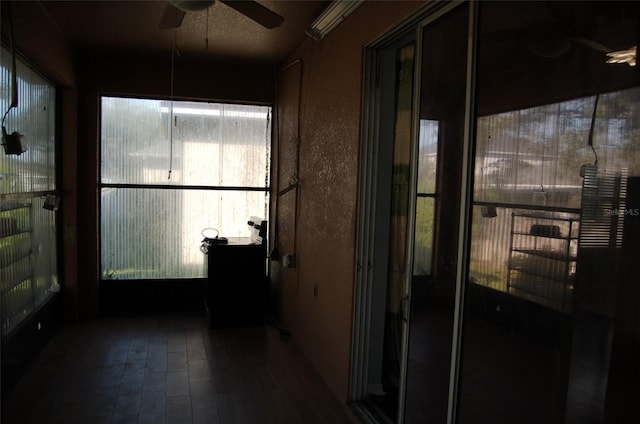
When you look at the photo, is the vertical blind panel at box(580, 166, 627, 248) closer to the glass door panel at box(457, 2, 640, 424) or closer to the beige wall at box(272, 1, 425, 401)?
the glass door panel at box(457, 2, 640, 424)

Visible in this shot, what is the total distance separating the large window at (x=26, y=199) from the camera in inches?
108

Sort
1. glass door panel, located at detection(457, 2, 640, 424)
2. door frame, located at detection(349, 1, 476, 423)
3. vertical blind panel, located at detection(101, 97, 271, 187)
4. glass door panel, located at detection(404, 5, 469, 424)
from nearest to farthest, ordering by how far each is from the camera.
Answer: glass door panel, located at detection(457, 2, 640, 424) → glass door panel, located at detection(404, 5, 469, 424) → door frame, located at detection(349, 1, 476, 423) → vertical blind panel, located at detection(101, 97, 271, 187)

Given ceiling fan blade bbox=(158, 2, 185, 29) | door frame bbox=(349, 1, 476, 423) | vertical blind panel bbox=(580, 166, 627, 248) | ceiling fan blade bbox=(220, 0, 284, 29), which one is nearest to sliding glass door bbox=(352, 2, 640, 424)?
vertical blind panel bbox=(580, 166, 627, 248)

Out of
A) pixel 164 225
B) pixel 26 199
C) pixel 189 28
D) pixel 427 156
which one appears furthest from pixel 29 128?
pixel 427 156

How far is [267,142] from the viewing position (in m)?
4.91

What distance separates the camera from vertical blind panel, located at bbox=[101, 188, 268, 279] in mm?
4605

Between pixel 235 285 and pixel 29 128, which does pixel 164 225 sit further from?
pixel 29 128

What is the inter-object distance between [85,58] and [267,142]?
194 centimetres

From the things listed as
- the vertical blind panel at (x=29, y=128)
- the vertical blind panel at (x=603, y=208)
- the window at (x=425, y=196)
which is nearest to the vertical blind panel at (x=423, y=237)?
the window at (x=425, y=196)

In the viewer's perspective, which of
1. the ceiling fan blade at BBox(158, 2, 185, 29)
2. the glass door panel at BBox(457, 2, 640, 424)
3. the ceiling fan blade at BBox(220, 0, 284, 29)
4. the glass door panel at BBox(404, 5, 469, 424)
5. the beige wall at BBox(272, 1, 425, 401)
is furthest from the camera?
the beige wall at BBox(272, 1, 425, 401)

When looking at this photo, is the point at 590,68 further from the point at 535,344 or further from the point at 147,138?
the point at 147,138

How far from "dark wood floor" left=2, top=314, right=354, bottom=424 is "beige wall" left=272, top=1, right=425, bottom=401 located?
0.24 m

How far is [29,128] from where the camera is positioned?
10.5ft

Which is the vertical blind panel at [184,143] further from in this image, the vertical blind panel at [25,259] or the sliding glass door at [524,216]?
the sliding glass door at [524,216]
